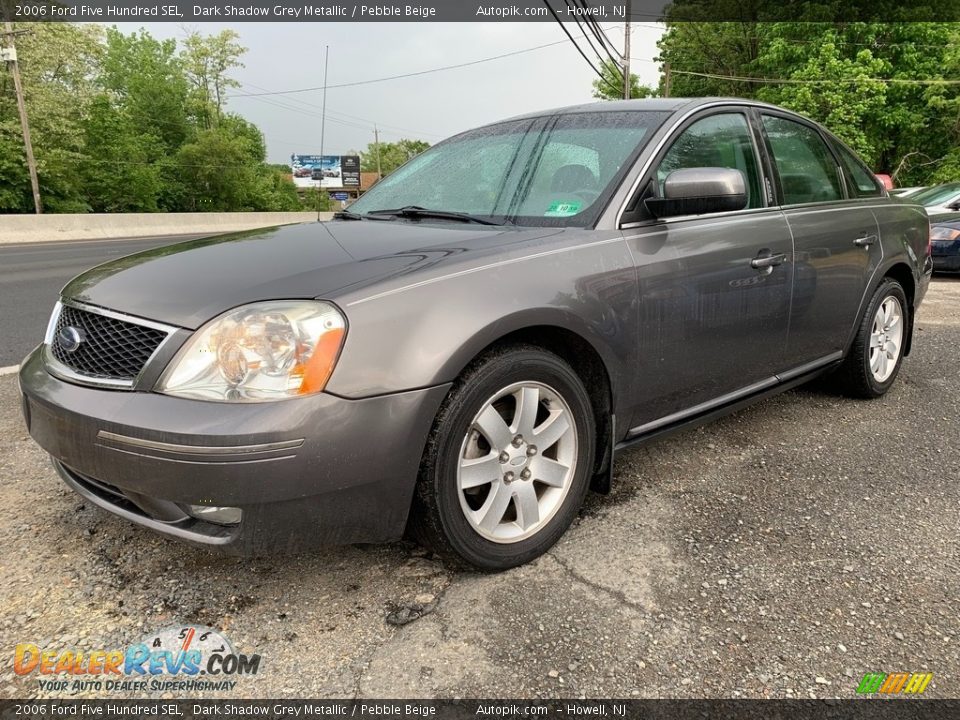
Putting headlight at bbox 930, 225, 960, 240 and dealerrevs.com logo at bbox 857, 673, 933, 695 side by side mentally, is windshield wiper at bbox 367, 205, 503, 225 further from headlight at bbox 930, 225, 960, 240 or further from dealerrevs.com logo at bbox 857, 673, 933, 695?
headlight at bbox 930, 225, 960, 240

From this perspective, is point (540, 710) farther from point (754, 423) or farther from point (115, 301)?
point (754, 423)

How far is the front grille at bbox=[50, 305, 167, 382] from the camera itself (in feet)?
6.28

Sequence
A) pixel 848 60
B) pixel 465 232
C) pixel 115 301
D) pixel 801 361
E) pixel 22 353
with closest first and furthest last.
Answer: pixel 115 301
pixel 465 232
pixel 801 361
pixel 22 353
pixel 848 60

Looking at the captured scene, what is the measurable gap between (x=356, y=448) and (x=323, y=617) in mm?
568

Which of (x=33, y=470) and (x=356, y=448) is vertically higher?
(x=356, y=448)

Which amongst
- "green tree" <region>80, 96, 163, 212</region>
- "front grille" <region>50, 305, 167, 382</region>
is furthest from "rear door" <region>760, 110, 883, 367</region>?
"green tree" <region>80, 96, 163, 212</region>

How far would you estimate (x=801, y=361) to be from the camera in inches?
131

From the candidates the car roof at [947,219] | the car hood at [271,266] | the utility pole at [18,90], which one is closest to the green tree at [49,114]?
the utility pole at [18,90]

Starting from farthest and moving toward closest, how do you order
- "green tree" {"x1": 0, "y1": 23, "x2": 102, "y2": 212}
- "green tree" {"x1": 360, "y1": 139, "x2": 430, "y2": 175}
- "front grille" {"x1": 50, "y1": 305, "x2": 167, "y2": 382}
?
"green tree" {"x1": 360, "y1": 139, "x2": 430, "y2": 175}, "green tree" {"x1": 0, "y1": 23, "x2": 102, "y2": 212}, "front grille" {"x1": 50, "y1": 305, "x2": 167, "y2": 382}

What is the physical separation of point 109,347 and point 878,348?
3.86 metres

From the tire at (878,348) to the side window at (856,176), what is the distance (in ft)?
1.73

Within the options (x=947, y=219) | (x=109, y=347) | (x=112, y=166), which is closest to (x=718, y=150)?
(x=109, y=347)

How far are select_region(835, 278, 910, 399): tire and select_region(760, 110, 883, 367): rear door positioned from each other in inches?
7.5

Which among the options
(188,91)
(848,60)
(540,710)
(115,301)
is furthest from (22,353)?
(188,91)
